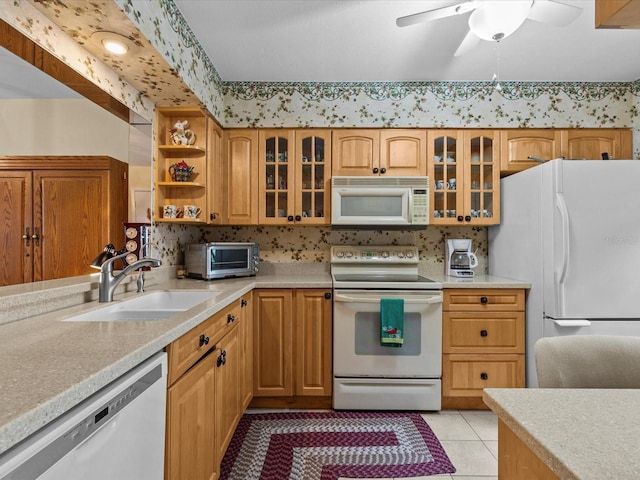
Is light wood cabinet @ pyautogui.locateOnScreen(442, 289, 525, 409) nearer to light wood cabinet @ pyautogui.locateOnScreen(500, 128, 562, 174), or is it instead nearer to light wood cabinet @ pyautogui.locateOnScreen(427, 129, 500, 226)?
light wood cabinet @ pyautogui.locateOnScreen(427, 129, 500, 226)

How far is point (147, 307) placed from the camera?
181cm

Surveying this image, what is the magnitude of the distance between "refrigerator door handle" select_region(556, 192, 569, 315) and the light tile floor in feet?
2.95

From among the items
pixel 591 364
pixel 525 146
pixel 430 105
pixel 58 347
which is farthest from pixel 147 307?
pixel 525 146

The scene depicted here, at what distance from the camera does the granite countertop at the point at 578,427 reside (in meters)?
Answer: 0.50

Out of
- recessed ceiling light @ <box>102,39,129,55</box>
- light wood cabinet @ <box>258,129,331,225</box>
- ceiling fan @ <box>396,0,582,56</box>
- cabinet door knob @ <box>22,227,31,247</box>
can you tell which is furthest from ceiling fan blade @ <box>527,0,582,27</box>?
cabinet door knob @ <box>22,227,31,247</box>

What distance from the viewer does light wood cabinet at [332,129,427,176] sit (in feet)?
9.16

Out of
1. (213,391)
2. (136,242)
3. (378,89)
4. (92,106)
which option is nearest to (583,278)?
(378,89)

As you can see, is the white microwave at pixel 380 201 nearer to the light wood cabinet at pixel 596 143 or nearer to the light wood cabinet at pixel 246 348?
the light wood cabinet at pixel 246 348

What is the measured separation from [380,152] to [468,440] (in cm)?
211

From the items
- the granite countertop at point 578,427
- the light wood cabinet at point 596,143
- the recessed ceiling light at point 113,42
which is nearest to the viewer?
the granite countertop at point 578,427

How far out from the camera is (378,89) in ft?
9.27

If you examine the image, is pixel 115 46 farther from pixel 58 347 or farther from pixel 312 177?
pixel 312 177

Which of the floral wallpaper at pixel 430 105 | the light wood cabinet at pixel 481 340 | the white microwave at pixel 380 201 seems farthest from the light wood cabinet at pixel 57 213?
the light wood cabinet at pixel 481 340

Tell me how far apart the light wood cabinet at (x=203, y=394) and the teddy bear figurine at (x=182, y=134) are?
4.04ft
